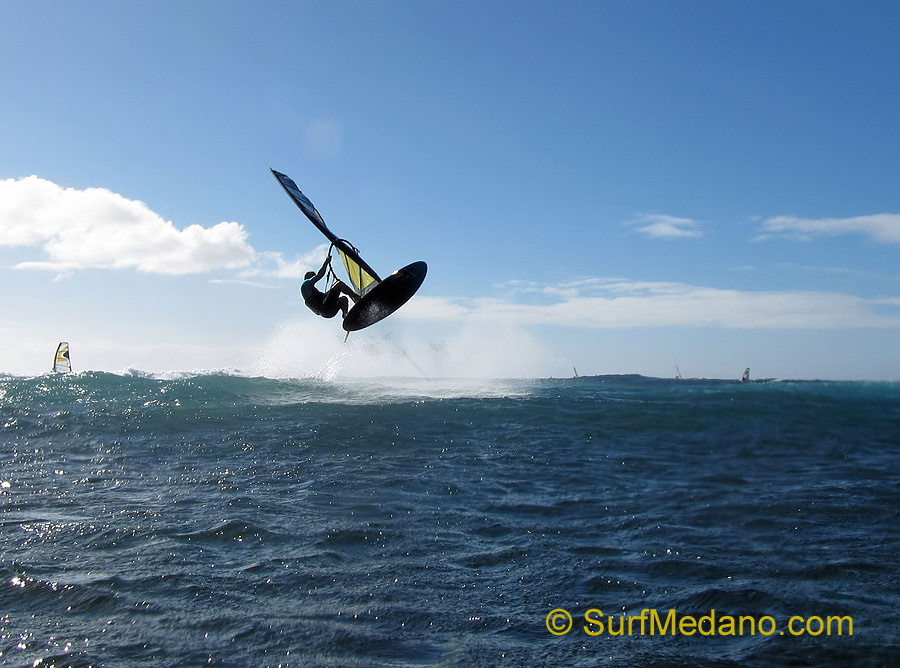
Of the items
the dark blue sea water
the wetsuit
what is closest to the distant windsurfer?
the wetsuit

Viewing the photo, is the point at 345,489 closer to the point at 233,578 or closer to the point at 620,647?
the point at 233,578

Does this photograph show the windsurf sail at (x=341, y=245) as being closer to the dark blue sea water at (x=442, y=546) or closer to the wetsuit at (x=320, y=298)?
the wetsuit at (x=320, y=298)

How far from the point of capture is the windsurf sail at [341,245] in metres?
7.51

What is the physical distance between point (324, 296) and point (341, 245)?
1.01 meters

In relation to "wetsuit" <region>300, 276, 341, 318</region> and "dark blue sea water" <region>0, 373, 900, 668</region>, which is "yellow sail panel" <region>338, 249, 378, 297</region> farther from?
"dark blue sea water" <region>0, 373, 900, 668</region>

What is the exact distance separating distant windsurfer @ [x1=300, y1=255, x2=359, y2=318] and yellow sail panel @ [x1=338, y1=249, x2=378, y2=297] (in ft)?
1.04

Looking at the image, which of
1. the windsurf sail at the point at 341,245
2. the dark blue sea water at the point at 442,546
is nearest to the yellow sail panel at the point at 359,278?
the windsurf sail at the point at 341,245

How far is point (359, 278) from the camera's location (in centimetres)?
928

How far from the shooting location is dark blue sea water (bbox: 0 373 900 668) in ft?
12.6

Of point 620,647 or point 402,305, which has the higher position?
point 402,305

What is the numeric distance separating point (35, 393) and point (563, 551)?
2079cm

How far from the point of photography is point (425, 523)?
6.61 metres

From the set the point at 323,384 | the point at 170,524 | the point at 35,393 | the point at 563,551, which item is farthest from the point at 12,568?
the point at 323,384

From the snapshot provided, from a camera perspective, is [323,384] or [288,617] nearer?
[288,617]
